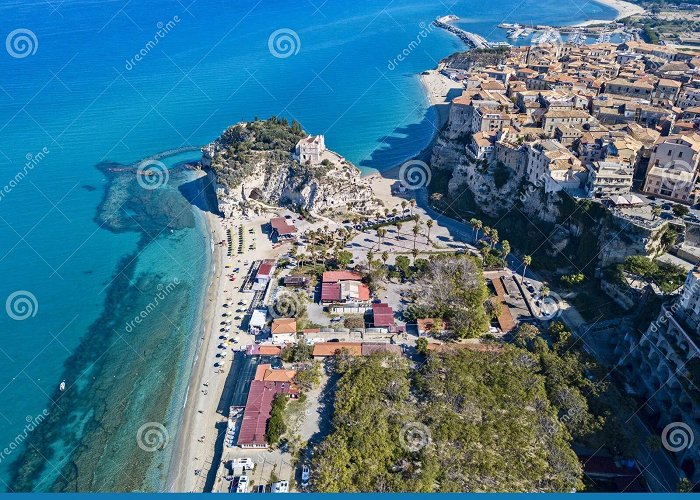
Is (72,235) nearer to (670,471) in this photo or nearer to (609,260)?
(609,260)

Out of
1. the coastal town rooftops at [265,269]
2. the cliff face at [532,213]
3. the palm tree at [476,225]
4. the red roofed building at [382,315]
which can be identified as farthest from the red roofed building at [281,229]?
the palm tree at [476,225]

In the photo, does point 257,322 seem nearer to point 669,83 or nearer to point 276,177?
point 276,177

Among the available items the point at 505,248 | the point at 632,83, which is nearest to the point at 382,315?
the point at 505,248

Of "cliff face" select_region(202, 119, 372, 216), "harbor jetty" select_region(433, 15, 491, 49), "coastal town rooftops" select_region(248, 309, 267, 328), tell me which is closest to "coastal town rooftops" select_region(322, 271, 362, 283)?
"coastal town rooftops" select_region(248, 309, 267, 328)

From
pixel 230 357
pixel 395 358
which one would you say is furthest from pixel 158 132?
pixel 395 358

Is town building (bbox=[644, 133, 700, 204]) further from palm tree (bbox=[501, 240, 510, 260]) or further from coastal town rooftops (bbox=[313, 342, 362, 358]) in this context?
coastal town rooftops (bbox=[313, 342, 362, 358])

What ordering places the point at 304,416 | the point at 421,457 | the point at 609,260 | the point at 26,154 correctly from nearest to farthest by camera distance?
1. the point at 421,457
2. the point at 304,416
3. the point at 609,260
4. the point at 26,154
